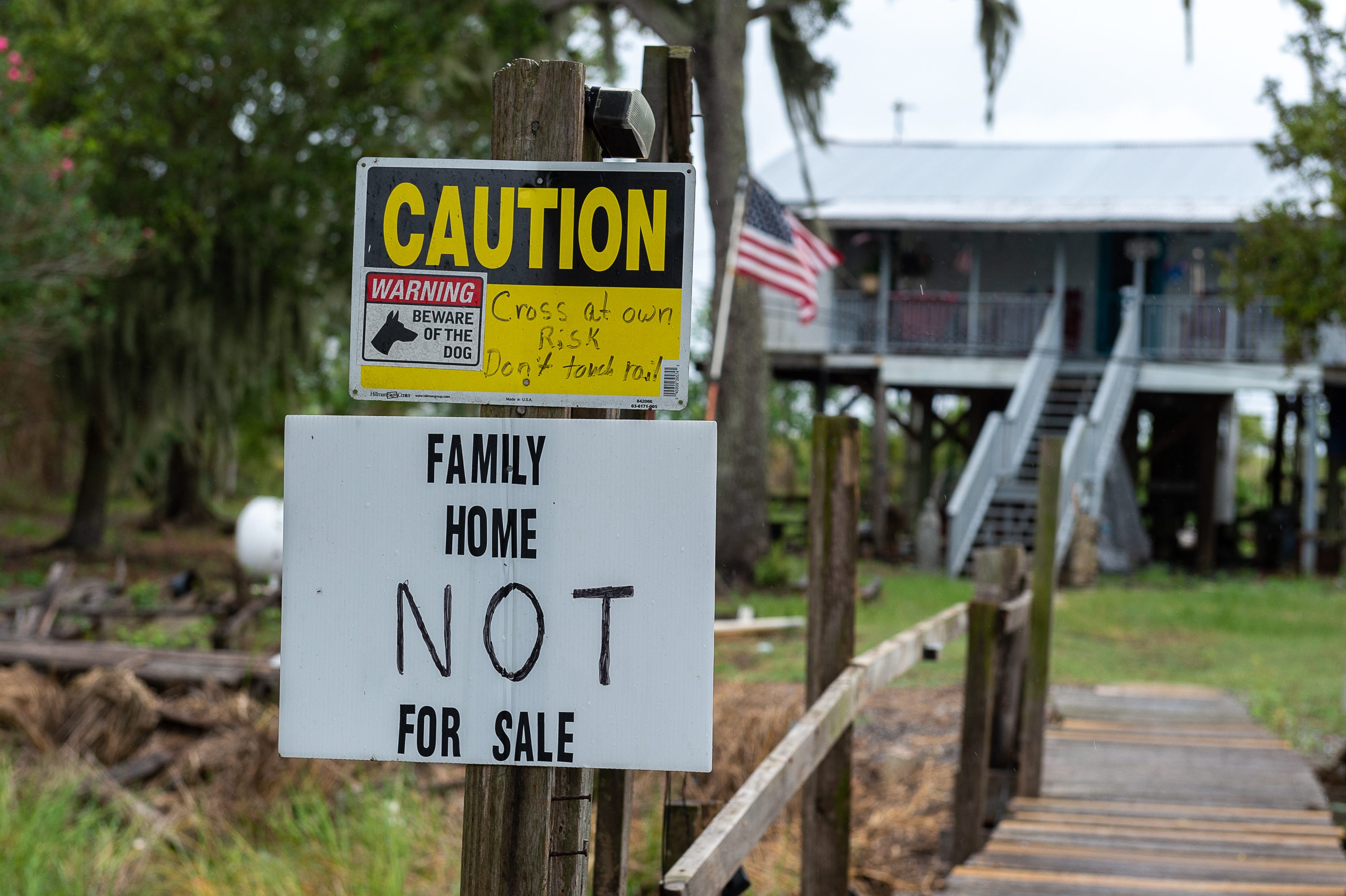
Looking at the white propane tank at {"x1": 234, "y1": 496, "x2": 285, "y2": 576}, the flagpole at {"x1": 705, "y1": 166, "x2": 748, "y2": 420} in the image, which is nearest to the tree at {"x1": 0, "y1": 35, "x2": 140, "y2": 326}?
the white propane tank at {"x1": 234, "y1": 496, "x2": 285, "y2": 576}

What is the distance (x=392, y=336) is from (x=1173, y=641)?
11.2 m

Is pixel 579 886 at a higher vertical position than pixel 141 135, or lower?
lower

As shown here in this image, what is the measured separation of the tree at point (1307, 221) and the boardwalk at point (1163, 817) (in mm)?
4239

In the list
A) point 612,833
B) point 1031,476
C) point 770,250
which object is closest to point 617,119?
point 612,833

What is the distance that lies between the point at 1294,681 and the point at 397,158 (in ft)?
30.7

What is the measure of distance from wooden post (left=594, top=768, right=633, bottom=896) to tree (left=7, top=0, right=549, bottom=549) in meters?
11.0

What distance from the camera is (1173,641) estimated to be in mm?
11734

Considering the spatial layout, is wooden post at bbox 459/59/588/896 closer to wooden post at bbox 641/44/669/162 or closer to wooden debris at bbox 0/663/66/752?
wooden post at bbox 641/44/669/162

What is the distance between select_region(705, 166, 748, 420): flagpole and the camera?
5.74 metres

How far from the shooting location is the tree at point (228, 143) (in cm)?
1327

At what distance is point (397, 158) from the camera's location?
73.4 inches

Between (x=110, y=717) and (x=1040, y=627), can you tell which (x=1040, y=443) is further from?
(x=110, y=717)

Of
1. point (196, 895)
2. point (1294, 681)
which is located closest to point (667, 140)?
point (196, 895)

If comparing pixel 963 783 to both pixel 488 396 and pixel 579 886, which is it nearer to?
pixel 579 886
